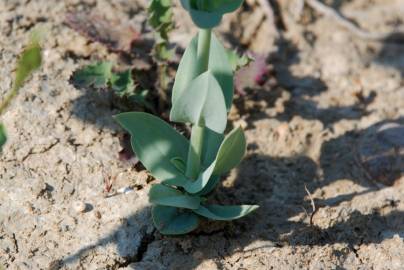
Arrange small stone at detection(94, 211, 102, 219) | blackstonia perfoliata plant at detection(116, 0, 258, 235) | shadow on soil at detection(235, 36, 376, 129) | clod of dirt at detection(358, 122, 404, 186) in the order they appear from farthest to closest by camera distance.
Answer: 1. shadow on soil at detection(235, 36, 376, 129)
2. clod of dirt at detection(358, 122, 404, 186)
3. small stone at detection(94, 211, 102, 219)
4. blackstonia perfoliata plant at detection(116, 0, 258, 235)

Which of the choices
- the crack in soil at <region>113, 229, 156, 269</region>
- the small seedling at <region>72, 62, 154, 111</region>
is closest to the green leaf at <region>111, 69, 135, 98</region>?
the small seedling at <region>72, 62, 154, 111</region>

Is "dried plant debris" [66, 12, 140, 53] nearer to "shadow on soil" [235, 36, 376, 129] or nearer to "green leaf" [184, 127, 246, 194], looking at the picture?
"shadow on soil" [235, 36, 376, 129]

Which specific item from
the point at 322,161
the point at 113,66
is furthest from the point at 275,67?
the point at 113,66

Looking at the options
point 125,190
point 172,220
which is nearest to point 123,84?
point 125,190

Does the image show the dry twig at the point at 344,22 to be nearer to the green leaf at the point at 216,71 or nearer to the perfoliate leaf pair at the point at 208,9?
the green leaf at the point at 216,71

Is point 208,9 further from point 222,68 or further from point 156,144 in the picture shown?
point 156,144
